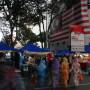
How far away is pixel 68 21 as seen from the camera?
5334cm

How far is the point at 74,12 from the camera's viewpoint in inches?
1965

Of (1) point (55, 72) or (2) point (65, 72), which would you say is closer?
(1) point (55, 72)

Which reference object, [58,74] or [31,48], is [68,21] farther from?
[58,74]

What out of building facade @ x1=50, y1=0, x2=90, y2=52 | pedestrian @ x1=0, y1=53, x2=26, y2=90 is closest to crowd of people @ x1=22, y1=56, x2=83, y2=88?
pedestrian @ x1=0, y1=53, x2=26, y2=90

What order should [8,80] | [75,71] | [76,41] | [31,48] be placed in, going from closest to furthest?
[8,80] < [76,41] < [75,71] < [31,48]

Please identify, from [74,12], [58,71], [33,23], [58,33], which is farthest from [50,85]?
[58,33]

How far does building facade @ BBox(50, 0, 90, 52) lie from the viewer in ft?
149

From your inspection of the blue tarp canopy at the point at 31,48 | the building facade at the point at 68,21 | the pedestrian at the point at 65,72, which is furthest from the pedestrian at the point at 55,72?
the building facade at the point at 68,21

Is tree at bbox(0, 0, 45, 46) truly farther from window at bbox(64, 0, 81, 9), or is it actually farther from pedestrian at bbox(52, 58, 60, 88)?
pedestrian at bbox(52, 58, 60, 88)

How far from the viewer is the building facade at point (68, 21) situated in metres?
45.6

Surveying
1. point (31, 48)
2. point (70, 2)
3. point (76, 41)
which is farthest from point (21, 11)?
point (76, 41)

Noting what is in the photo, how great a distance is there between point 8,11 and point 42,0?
11.1 ft

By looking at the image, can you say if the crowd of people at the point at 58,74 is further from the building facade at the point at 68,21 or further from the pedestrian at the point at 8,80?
the building facade at the point at 68,21

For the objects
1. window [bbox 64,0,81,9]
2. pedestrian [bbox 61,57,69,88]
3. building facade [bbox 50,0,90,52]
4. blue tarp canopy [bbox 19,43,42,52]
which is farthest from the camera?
window [bbox 64,0,81,9]
